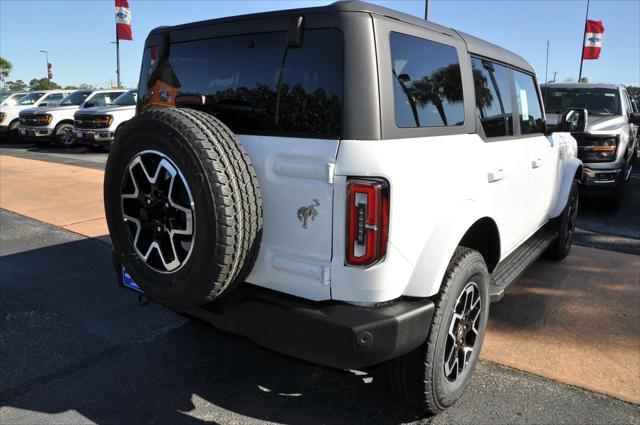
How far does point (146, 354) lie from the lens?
3.22 meters

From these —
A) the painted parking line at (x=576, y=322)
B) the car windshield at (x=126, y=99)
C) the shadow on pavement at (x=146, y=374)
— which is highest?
the car windshield at (x=126, y=99)

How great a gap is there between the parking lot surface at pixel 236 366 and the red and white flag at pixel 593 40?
22884 mm

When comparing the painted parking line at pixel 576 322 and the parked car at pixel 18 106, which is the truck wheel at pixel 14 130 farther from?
the painted parking line at pixel 576 322


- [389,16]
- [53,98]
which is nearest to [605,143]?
[389,16]

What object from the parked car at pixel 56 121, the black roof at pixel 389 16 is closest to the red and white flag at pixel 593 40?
the parked car at pixel 56 121

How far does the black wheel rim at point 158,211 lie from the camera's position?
2.18m

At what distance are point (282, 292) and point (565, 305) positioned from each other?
2.73 meters

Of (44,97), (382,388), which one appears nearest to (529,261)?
(382,388)

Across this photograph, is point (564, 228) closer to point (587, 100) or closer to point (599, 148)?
point (599, 148)

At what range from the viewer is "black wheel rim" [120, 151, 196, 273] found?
7.14ft

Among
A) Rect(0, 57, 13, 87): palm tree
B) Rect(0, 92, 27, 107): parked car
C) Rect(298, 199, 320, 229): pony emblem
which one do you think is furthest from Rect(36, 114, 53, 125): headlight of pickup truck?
Rect(0, 57, 13, 87): palm tree

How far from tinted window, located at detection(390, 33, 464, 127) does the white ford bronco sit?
1 centimetres

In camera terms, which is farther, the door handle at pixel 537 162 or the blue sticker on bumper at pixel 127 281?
the door handle at pixel 537 162

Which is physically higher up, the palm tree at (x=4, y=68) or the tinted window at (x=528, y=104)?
the palm tree at (x=4, y=68)
